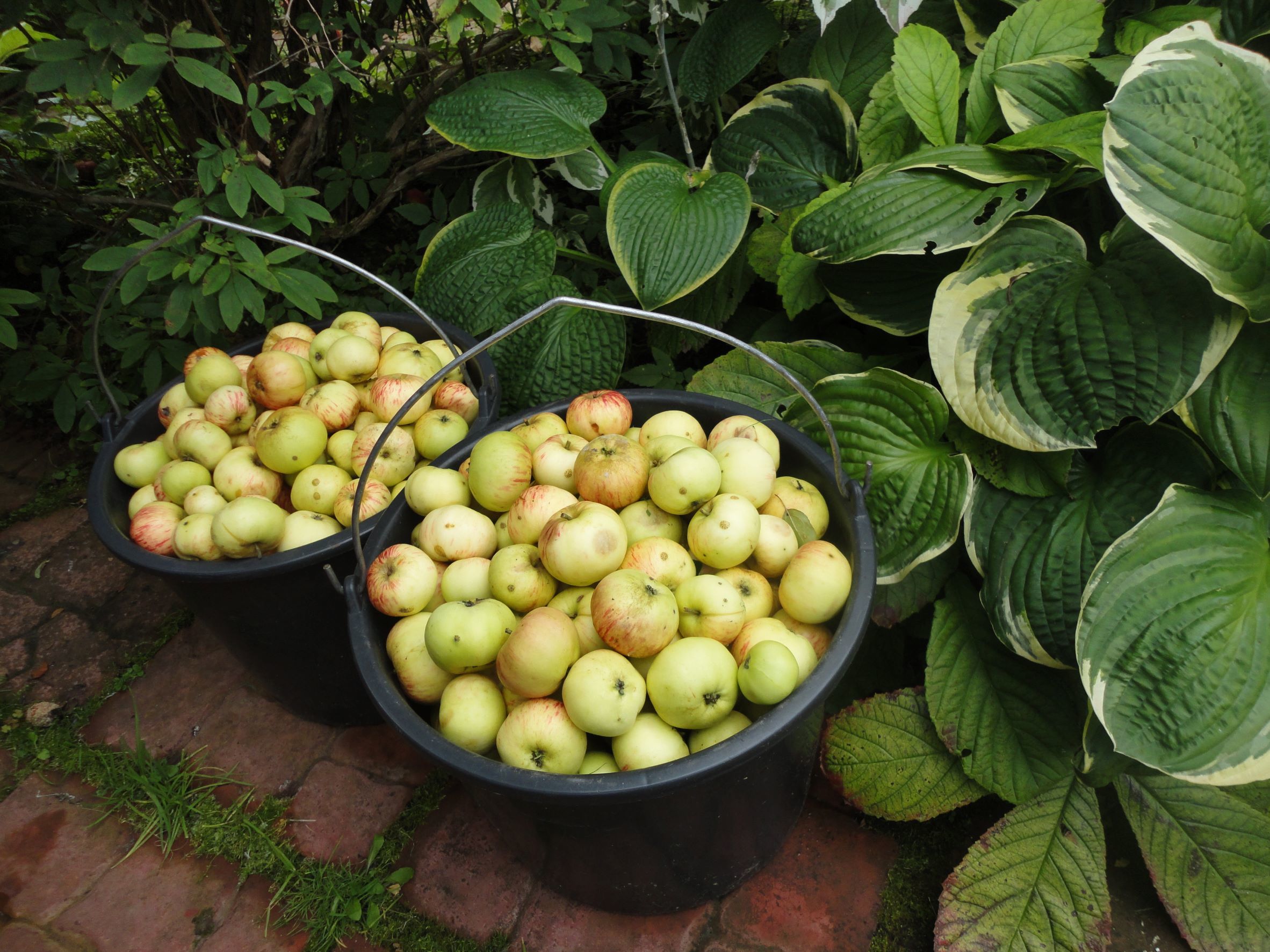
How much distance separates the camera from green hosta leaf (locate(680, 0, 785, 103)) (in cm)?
235

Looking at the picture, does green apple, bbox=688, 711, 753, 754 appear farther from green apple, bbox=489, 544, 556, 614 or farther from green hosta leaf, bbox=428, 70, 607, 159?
green hosta leaf, bbox=428, 70, 607, 159

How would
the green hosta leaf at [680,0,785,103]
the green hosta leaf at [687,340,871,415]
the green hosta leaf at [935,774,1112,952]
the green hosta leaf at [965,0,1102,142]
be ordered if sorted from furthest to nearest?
the green hosta leaf at [680,0,785,103], the green hosta leaf at [687,340,871,415], the green hosta leaf at [965,0,1102,142], the green hosta leaf at [935,774,1112,952]

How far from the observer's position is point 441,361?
2.03 metres

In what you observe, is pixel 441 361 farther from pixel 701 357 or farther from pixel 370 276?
pixel 701 357

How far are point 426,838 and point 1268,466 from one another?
71.4 inches

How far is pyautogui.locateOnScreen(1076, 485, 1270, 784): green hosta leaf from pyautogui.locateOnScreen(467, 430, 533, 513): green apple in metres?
1.04

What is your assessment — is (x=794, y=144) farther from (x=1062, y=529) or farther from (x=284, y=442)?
(x=284, y=442)

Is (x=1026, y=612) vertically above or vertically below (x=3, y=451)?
above

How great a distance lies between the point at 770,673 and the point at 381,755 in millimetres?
1179

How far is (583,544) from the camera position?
52.8 inches

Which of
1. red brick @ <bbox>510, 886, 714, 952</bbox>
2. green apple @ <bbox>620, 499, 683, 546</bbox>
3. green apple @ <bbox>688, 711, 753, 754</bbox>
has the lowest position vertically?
red brick @ <bbox>510, 886, 714, 952</bbox>

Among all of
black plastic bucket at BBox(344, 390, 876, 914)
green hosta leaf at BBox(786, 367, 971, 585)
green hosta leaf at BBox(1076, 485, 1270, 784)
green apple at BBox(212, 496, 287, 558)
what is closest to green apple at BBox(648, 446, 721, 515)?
black plastic bucket at BBox(344, 390, 876, 914)

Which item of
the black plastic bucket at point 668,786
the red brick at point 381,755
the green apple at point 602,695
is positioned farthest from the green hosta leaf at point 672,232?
the red brick at point 381,755

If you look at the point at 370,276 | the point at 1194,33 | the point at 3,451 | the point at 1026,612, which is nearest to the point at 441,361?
the point at 370,276
